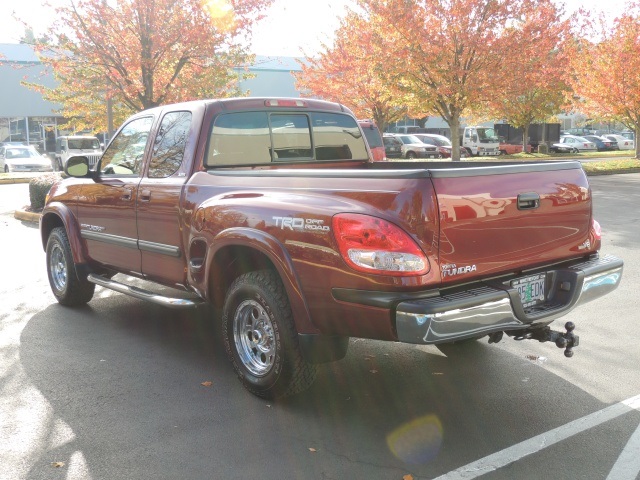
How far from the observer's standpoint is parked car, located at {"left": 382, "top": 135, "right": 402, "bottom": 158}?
37.5 m

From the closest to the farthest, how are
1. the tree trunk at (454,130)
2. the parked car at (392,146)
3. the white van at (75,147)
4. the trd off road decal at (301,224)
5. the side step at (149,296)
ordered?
the trd off road decal at (301,224) → the side step at (149,296) → the tree trunk at (454,130) → the white van at (75,147) → the parked car at (392,146)

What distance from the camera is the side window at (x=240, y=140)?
5.28 m

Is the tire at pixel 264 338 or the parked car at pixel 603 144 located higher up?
the parked car at pixel 603 144

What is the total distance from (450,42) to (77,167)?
17.1 metres

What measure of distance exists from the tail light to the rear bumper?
0.19 m

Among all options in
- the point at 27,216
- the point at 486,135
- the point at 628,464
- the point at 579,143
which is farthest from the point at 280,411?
the point at 579,143

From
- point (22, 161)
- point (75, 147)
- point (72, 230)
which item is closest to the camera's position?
point (72, 230)

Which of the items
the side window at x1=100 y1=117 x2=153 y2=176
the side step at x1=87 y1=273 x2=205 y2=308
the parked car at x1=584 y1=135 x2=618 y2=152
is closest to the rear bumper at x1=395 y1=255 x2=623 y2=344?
the side step at x1=87 y1=273 x2=205 y2=308

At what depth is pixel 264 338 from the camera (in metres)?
4.47

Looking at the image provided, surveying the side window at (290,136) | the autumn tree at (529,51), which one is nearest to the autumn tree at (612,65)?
the autumn tree at (529,51)

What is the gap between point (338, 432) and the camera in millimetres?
3971

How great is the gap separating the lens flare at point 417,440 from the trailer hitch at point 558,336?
81 centimetres

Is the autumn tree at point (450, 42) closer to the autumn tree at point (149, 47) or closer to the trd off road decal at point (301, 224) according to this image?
the autumn tree at point (149, 47)

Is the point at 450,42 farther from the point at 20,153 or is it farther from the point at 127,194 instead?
the point at 20,153
